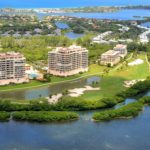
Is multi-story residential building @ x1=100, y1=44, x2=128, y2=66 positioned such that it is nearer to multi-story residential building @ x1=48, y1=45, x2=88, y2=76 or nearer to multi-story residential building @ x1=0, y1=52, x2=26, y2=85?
multi-story residential building @ x1=48, y1=45, x2=88, y2=76

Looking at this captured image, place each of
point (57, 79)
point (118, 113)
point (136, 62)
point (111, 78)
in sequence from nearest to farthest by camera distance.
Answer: point (118, 113)
point (57, 79)
point (111, 78)
point (136, 62)

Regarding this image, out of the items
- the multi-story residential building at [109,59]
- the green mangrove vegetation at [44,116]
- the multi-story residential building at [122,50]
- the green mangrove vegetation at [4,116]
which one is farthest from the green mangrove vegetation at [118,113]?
the multi-story residential building at [122,50]

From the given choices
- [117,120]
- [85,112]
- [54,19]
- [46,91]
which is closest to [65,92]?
[46,91]

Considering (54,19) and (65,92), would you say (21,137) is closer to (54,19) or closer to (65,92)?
(65,92)

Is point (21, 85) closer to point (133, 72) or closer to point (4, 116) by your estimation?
point (4, 116)

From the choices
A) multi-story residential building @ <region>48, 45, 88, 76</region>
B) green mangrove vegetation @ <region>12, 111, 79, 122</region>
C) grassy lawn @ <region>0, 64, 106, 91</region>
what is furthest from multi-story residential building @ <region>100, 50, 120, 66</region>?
green mangrove vegetation @ <region>12, 111, 79, 122</region>

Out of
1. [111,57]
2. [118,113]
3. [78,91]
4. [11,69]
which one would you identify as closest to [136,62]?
[111,57]
